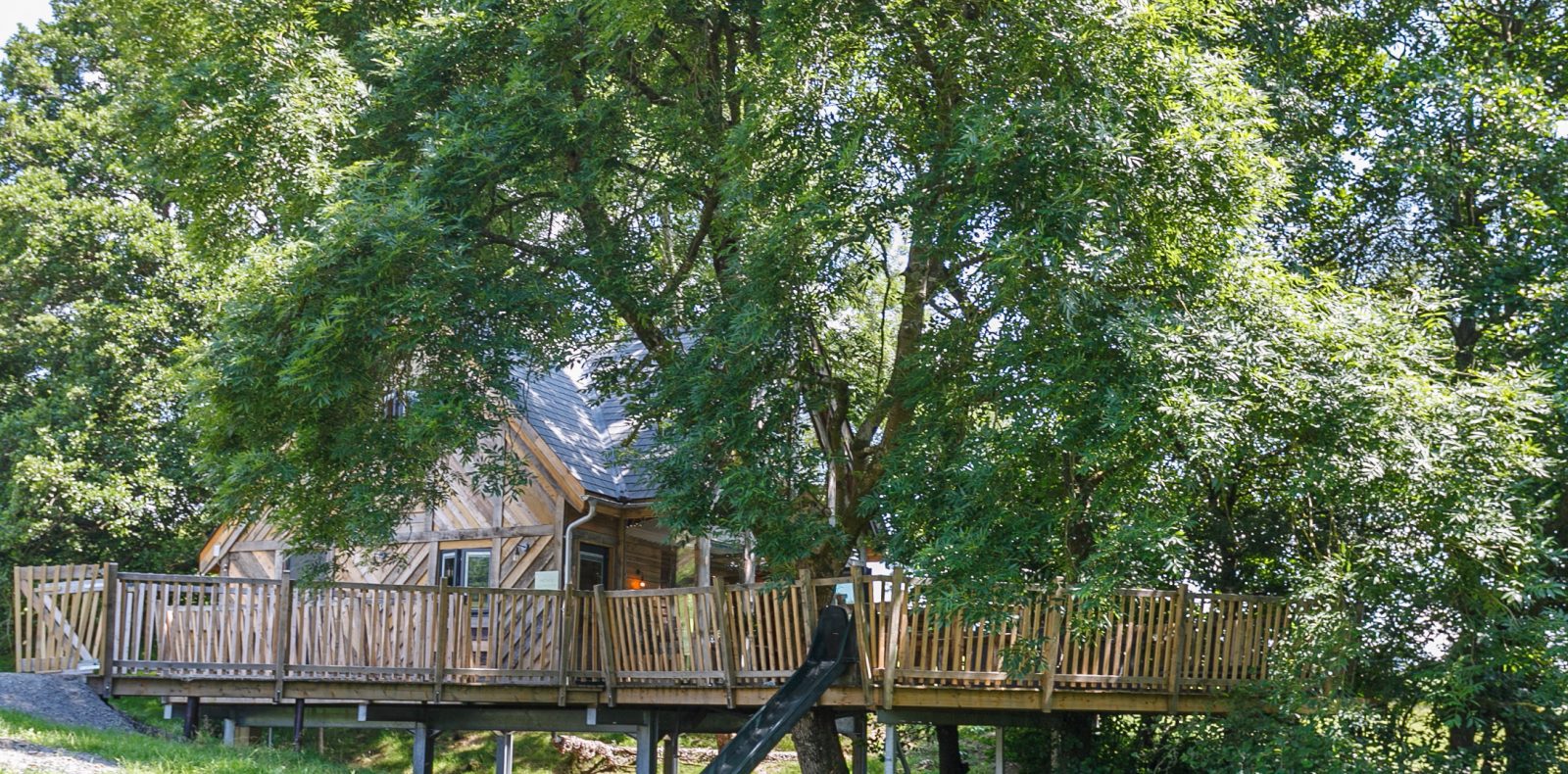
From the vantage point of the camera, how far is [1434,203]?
13555 mm

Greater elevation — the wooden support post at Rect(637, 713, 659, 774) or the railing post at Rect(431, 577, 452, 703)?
the railing post at Rect(431, 577, 452, 703)

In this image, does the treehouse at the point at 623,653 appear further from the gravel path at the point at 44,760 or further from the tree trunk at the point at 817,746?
the gravel path at the point at 44,760

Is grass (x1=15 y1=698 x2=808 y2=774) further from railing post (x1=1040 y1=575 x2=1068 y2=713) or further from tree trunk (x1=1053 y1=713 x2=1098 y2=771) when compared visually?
railing post (x1=1040 y1=575 x2=1068 y2=713)

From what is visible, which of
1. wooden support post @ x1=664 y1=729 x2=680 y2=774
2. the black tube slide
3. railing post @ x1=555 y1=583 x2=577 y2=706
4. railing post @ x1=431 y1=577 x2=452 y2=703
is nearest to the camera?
the black tube slide

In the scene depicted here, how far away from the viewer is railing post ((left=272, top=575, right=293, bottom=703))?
527 inches

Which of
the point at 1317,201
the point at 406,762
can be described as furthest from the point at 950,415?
the point at 406,762

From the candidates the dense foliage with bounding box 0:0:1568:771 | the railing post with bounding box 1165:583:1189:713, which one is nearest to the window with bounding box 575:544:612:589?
the dense foliage with bounding box 0:0:1568:771

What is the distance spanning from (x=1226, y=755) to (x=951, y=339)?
477cm

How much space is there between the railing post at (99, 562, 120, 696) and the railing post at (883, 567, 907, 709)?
26.3 ft

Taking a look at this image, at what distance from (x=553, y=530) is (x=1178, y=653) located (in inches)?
→ 326

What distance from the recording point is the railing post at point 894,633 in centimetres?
1171

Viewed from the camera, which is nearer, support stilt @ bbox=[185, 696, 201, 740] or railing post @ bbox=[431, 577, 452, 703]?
support stilt @ bbox=[185, 696, 201, 740]

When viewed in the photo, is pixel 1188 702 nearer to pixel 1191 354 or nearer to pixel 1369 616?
pixel 1369 616

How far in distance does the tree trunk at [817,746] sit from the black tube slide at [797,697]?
1.62 m
